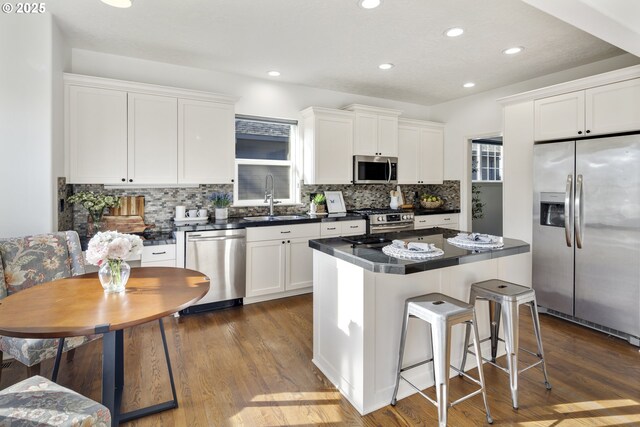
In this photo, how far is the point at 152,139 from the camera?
361 centimetres

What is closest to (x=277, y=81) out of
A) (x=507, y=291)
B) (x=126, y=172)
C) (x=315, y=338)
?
(x=126, y=172)

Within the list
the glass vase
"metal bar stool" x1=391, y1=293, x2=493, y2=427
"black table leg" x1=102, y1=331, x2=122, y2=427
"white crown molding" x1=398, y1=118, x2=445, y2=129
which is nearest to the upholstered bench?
"black table leg" x1=102, y1=331, x2=122, y2=427

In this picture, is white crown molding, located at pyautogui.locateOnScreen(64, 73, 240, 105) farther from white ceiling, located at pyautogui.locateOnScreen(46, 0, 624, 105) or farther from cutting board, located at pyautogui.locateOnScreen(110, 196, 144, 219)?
cutting board, located at pyautogui.locateOnScreen(110, 196, 144, 219)

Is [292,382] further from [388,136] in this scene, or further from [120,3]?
[388,136]

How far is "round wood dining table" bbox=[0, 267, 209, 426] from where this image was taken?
1.43 metres

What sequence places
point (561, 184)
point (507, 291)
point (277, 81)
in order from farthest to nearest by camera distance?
1. point (277, 81)
2. point (561, 184)
3. point (507, 291)

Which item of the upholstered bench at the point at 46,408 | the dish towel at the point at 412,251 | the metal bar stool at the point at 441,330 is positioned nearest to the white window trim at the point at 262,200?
the dish towel at the point at 412,251

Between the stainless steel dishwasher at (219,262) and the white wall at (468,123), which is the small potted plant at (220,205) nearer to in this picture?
the stainless steel dishwasher at (219,262)

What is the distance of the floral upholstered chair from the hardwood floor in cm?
39

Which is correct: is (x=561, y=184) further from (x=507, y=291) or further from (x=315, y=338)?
(x=315, y=338)

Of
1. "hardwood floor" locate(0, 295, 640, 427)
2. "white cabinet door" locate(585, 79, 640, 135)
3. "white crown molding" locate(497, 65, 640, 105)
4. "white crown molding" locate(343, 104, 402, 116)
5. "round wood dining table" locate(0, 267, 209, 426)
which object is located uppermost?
"white crown molding" locate(343, 104, 402, 116)

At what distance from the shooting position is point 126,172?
138 inches

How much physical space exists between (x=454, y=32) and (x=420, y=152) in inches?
99.7

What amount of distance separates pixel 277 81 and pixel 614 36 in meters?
3.36
